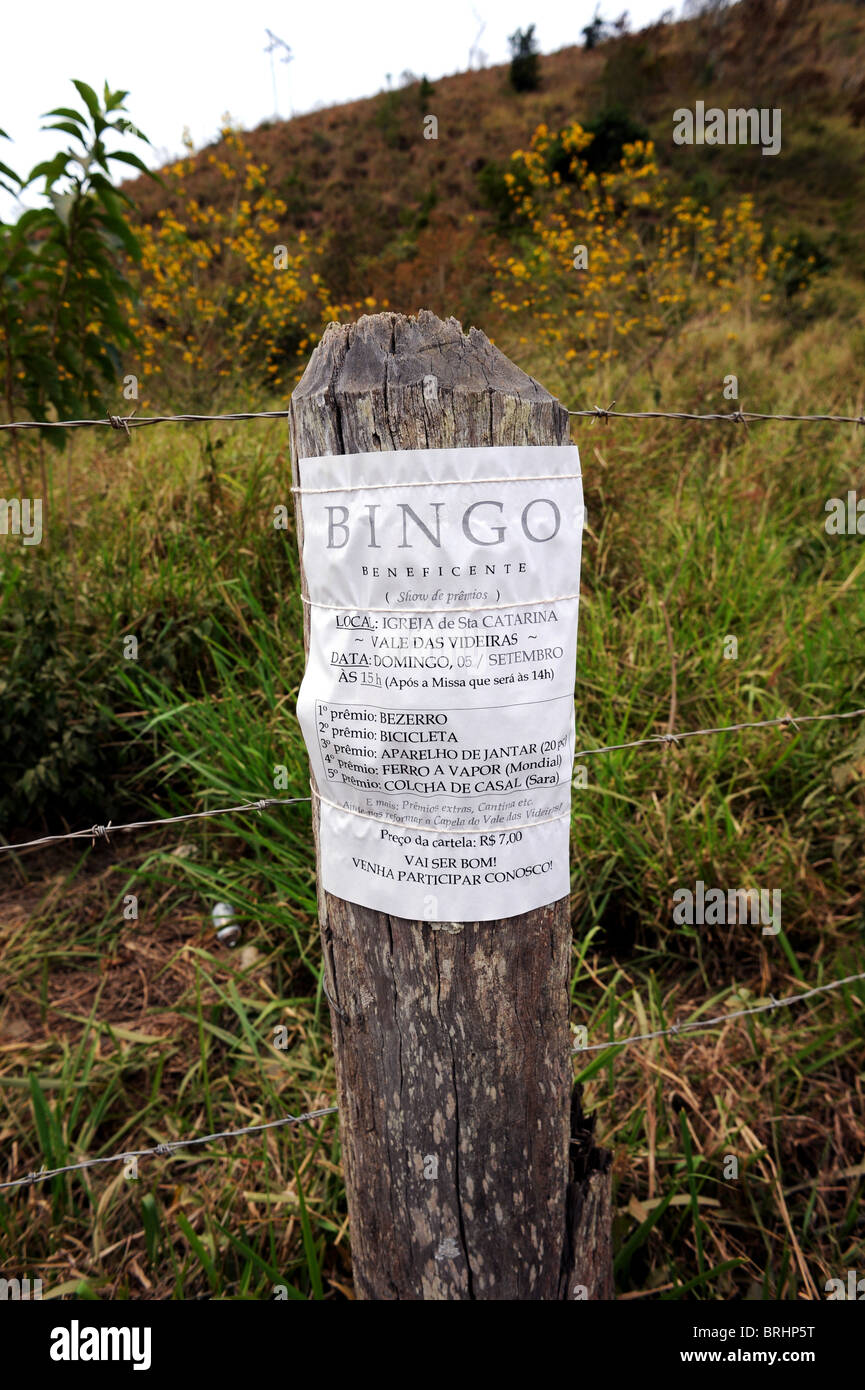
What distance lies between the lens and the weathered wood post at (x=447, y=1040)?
0.79m

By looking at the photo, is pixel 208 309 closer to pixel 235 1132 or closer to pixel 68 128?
pixel 68 128

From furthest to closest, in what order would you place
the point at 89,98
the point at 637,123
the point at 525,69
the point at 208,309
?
the point at 525,69, the point at 637,123, the point at 208,309, the point at 89,98

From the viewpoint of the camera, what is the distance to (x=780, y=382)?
5113 mm

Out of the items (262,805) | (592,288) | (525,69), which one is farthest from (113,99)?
(525,69)

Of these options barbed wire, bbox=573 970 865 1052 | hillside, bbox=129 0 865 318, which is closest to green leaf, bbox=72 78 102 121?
barbed wire, bbox=573 970 865 1052

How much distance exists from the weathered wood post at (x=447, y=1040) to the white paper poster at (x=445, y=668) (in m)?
0.04

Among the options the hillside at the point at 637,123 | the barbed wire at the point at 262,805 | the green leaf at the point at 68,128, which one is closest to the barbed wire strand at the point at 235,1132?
the barbed wire at the point at 262,805

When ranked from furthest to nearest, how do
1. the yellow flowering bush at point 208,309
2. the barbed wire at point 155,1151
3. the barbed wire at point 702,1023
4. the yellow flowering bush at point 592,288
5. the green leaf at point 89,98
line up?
1. the yellow flowering bush at point 592,288
2. the yellow flowering bush at point 208,309
3. the green leaf at point 89,98
4. the barbed wire at point 702,1023
5. the barbed wire at point 155,1151

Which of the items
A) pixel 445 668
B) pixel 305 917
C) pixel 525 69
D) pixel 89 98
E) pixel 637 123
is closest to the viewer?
pixel 445 668

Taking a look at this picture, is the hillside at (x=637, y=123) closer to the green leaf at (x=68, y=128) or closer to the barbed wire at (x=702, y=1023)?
the green leaf at (x=68, y=128)

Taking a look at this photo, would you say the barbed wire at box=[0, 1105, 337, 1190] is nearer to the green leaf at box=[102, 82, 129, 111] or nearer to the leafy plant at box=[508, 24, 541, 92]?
the green leaf at box=[102, 82, 129, 111]

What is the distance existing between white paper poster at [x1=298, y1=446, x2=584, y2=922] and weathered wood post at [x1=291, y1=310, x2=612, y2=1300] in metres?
0.04

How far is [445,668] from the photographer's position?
784 mm

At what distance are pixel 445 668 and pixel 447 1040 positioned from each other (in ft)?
1.46
